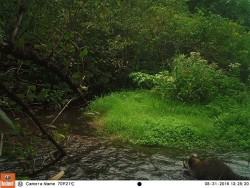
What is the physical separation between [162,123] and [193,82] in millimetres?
954

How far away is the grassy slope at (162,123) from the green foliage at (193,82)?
158mm

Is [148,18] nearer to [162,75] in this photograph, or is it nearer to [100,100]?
[162,75]

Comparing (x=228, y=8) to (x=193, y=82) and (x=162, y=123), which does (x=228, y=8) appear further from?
(x=162, y=123)

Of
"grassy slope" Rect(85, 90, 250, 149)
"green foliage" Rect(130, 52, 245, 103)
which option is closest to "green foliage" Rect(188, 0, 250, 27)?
"green foliage" Rect(130, 52, 245, 103)

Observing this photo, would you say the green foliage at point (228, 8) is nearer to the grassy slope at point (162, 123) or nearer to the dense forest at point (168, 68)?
the dense forest at point (168, 68)

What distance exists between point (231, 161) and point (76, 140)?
174 cm

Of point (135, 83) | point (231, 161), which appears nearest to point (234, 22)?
point (135, 83)

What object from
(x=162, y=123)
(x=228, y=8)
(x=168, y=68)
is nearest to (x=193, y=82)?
(x=168, y=68)

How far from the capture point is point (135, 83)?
5125 mm

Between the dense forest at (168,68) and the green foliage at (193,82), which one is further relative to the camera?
the green foliage at (193,82)

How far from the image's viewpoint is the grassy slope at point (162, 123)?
13.4 feet

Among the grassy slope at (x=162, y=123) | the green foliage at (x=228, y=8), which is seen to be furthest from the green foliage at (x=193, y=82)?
the green foliage at (x=228, y=8)

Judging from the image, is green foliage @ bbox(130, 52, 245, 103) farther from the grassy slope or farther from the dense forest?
the grassy slope

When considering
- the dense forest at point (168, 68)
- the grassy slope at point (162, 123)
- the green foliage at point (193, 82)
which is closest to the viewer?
the grassy slope at point (162, 123)
